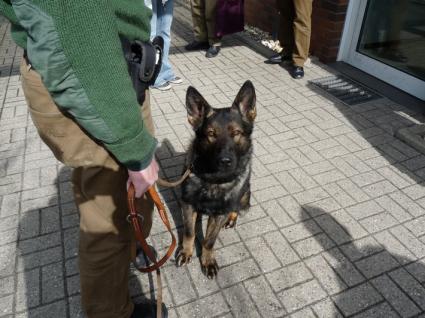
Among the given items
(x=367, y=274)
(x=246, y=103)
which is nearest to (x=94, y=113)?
(x=246, y=103)

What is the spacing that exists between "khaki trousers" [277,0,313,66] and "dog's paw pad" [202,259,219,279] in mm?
4242

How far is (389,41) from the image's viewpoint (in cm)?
566

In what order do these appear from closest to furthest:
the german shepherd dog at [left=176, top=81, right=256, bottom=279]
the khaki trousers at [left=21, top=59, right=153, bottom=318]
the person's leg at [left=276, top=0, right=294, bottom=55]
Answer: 1. the khaki trousers at [left=21, top=59, right=153, bottom=318]
2. the german shepherd dog at [left=176, top=81, right=256, bottom=279]
3. the person's leg at [left=276, top=0, right=294, bottom=55]

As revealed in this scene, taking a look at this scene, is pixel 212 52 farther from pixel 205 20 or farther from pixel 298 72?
pixel 298 72

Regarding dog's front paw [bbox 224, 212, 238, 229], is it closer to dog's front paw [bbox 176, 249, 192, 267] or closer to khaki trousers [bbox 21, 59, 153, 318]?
dog's front paw [bbox 176, 249, 192, 267]

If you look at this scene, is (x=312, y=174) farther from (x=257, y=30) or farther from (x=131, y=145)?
(x=257, y=30)

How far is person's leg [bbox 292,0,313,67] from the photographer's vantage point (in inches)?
213

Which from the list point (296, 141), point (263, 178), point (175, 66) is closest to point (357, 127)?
point (296, 141)

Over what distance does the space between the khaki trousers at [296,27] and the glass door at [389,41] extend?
31.7 inches

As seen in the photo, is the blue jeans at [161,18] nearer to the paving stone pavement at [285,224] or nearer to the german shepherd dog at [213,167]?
the paving stone pavement at [285,224]

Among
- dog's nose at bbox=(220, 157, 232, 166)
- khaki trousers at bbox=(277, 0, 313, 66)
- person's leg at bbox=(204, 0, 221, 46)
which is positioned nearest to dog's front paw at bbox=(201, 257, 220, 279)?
dog's nose at bbox=(220, 157, 232, 166)

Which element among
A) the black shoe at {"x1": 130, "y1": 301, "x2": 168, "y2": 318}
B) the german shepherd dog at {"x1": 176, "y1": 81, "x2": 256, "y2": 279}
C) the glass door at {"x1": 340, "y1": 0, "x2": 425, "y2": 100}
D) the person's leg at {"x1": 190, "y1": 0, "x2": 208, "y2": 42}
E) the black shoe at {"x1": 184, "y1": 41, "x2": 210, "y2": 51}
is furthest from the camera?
the black shoe at {"x1": 184, "y1": 41, "x2": 210, "y2": 51}

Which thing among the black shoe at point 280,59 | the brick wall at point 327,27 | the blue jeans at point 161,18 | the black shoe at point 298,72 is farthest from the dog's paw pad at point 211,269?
the brick wall at point 327,27

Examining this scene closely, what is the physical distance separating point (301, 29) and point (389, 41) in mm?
1526
